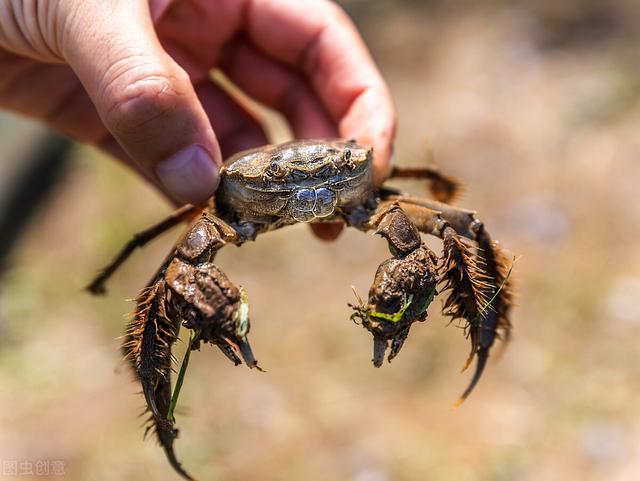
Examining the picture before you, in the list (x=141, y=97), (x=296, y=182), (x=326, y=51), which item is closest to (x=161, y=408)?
(x=296, y=182)

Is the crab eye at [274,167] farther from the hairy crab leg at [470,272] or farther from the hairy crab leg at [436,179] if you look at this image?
the hairy crab leg at [436,179]

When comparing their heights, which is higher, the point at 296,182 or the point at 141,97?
the point at 141,97

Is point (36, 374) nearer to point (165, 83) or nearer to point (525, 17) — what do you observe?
point (165, 83)

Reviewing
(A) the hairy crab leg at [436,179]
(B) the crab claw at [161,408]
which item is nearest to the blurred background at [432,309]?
(A) the hairy crab leg at [436,179]

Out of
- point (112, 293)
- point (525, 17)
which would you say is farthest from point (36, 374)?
point (525, 17)

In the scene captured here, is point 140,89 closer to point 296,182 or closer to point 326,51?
point 296,182

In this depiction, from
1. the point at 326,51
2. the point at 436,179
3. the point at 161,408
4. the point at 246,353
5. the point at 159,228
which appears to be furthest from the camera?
the point at 326,51

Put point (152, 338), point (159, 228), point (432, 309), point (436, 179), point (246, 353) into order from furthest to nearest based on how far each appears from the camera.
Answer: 1. point (432, 309)
2. point (436, 179)
3. point (159, 228)
4. point (152, 338)
5. point (246, 353)
